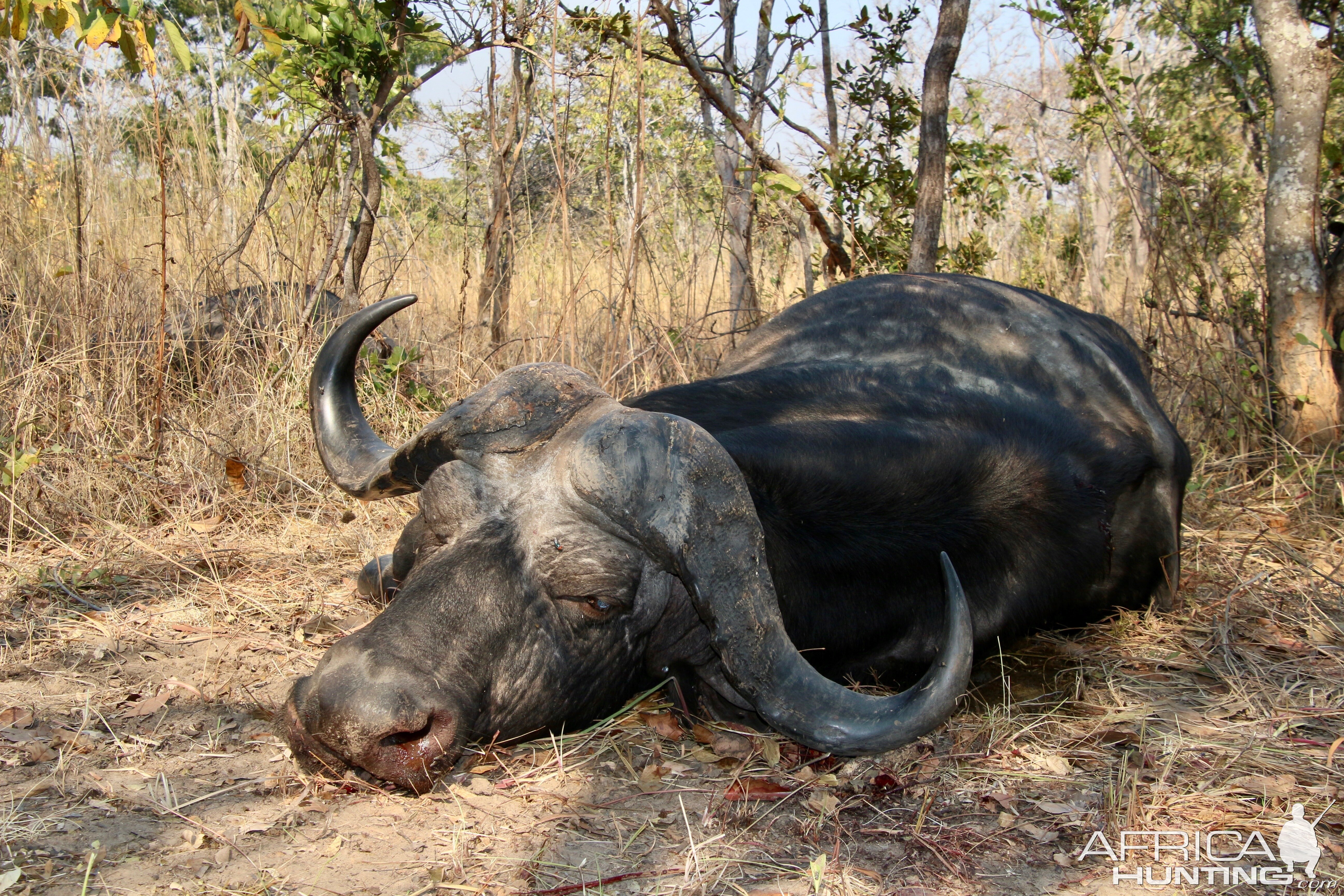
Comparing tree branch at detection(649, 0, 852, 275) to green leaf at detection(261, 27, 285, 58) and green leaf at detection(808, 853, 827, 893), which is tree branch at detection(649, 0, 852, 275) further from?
green leaf at detection(808, 853, 827, 893)

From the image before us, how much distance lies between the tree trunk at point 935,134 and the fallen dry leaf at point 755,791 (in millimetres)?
3543

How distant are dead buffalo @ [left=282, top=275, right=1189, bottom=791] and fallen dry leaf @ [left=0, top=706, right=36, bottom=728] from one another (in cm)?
94

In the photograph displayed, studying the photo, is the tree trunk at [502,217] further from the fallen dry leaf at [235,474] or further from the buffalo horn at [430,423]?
the buffalo horn at [430,423]

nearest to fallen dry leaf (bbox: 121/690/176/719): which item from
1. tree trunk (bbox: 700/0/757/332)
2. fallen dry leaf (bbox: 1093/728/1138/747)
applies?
fallen dry leaf (bbox: 1093/728/1138/747)

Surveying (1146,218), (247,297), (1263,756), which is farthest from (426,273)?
(1263,756)

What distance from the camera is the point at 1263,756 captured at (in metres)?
2.60

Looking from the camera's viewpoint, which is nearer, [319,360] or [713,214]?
[319,360]

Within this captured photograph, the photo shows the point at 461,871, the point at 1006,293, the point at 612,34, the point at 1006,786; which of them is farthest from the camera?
the point at 612,34

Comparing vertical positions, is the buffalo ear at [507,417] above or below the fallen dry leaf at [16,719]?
above

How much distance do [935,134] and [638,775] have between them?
4.15m

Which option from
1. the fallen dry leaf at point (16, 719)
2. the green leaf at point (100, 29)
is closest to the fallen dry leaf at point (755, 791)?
the fallen dry leaf at point (16, 719)

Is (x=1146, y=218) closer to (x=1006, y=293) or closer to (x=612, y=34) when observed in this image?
(x=1006, y=293)

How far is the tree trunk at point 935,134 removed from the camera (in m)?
5.37

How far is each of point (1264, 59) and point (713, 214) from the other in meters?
3.12
